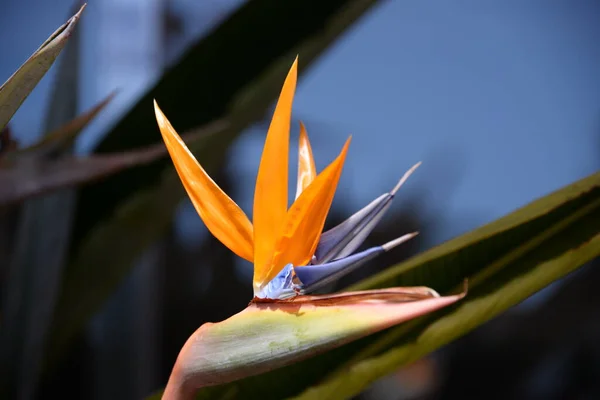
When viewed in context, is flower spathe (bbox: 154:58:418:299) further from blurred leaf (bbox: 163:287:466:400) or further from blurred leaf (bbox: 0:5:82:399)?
blurred leaf (bbox: 0:5:82:399)

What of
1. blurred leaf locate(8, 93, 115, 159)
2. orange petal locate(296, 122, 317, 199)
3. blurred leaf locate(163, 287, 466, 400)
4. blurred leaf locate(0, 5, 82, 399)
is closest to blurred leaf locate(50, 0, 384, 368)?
blurred leaf locate(0, 5, 82, 399)

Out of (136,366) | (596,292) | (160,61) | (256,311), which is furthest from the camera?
(160,61)

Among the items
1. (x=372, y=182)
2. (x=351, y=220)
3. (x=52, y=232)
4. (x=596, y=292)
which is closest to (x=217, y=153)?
(x=52, y=232)

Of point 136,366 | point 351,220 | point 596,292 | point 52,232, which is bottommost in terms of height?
point 596,292

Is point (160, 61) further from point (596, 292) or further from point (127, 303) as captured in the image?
point (596, 292)

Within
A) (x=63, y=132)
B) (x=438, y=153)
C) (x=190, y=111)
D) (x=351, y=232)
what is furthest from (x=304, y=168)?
(x=438, y=153)

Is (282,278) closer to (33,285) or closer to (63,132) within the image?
(63,132)
